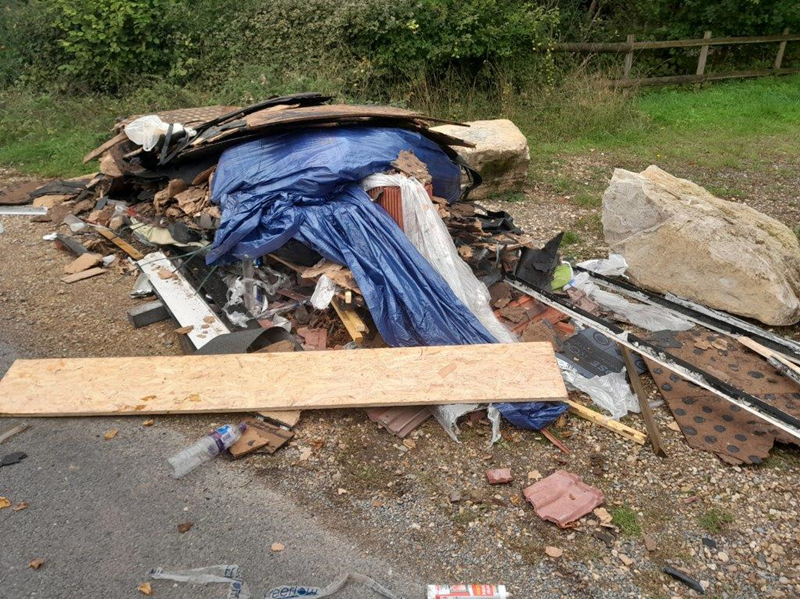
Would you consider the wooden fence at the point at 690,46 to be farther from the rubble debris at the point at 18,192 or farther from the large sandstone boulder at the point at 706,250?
the rubble debris at the point at 18,192

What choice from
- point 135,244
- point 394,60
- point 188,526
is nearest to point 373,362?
point 188,526

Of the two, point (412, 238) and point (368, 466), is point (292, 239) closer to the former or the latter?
point (412, 238)

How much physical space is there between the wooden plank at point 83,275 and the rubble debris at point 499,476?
410 centimetres

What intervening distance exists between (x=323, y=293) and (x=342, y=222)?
531 mm

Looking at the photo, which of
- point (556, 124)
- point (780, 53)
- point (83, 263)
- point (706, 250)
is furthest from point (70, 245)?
point (780, 53)

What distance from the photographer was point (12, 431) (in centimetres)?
386

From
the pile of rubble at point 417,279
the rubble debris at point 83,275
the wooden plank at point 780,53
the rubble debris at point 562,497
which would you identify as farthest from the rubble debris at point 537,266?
the wooden plank at point 780,53

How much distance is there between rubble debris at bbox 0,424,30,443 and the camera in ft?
12.5

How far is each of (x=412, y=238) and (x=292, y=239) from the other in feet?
2.93

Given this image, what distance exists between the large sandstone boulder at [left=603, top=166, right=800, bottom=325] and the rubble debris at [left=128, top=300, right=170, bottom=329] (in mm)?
3939

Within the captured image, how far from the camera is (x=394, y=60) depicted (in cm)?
1064

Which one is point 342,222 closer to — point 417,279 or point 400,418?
point 417,279

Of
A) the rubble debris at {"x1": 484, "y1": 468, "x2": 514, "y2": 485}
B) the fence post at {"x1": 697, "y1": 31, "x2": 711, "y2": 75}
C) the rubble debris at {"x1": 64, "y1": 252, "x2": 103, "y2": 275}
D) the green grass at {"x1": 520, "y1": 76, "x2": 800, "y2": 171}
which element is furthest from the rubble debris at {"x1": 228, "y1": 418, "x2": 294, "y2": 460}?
the fence post at {"x1": 697, "y1": 31, "x2": 711, "y2": 75}

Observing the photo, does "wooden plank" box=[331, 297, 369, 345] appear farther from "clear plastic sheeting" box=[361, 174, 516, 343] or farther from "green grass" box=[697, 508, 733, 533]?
"green grass" box=[697, 508, 733, 533]
